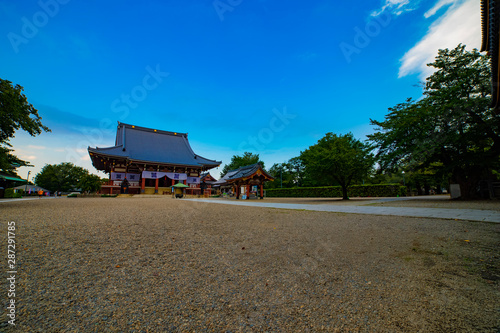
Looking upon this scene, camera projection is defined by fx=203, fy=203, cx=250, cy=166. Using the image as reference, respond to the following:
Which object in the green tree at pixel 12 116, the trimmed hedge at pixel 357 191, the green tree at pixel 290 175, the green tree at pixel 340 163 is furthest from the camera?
the green tree at pixel 290 175

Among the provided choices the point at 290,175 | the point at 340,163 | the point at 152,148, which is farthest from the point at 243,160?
the point at 340,163

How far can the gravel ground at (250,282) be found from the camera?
157 cm

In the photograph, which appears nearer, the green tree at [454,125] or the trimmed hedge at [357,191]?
the green tree at [454,125]

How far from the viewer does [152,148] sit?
26844 mm

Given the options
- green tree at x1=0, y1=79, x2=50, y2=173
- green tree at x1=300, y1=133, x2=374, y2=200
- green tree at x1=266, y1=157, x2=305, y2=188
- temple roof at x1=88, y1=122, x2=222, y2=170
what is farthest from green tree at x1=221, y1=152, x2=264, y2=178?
green tree at x1=0, y1=79, x2=50, y2=173

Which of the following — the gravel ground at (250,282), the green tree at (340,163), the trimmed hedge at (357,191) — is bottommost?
the gravel ground at (250,282)

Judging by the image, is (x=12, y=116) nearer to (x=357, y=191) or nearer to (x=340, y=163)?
(x=340, y=163)

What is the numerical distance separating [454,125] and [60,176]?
66.2 m

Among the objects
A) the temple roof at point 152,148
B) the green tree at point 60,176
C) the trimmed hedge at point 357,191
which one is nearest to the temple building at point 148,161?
the temple roof at point 152,148

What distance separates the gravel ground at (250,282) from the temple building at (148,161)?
20502 millimetres

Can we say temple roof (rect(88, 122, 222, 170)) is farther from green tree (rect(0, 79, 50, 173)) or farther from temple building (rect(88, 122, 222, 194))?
green tree (rect(0, 79, 50, 173))

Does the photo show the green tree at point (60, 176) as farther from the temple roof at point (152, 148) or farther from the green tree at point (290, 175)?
the green tree at point (290, 175)

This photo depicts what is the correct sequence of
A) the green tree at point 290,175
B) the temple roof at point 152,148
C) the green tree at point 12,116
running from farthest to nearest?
the green tree at point 290,175 → the temple roof at point 152,148 → the green tree at point 12,116

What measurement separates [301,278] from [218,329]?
1.18 metres
